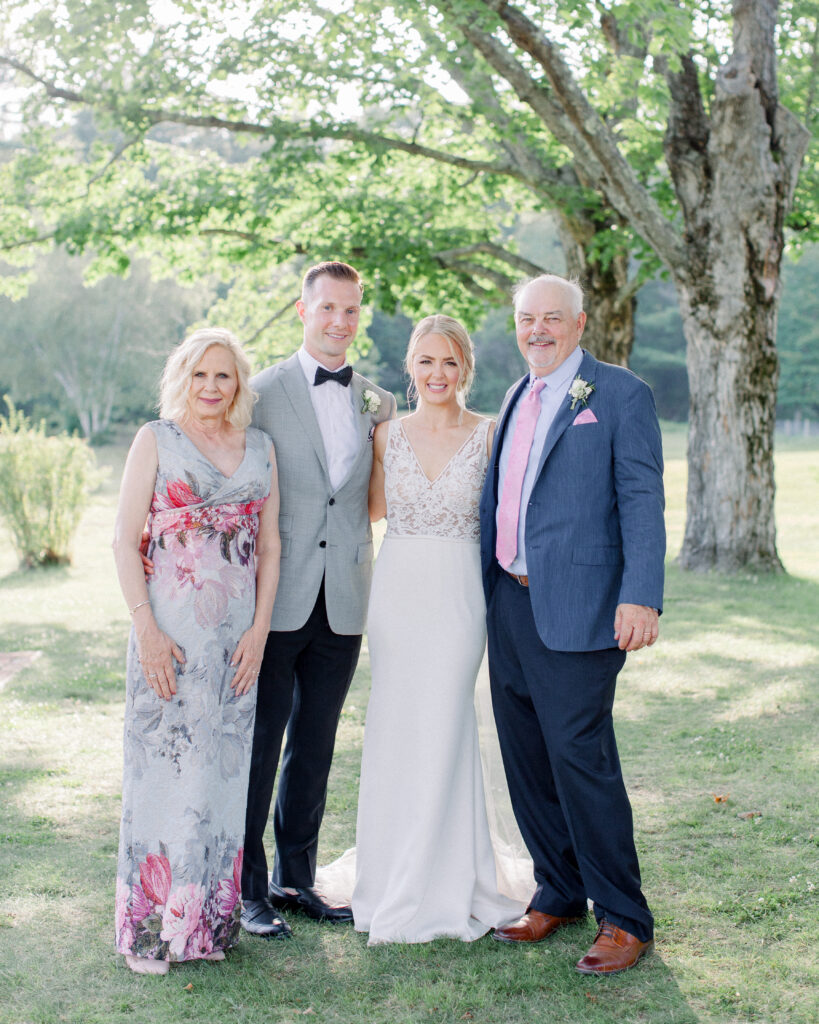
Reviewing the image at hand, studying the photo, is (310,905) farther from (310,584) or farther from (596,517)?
(596,517)

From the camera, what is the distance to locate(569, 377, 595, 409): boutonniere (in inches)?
146

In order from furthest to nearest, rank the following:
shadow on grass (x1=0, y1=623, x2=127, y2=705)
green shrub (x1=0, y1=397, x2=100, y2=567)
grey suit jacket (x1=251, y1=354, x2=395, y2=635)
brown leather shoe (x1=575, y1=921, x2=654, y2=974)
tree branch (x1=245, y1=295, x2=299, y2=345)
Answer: tree branch (x1=245, y1=295, x2=299, y2=345) → green shrub (x1=0, y1=397, x2=100, y2=567) → shadow on grass (x1=0, y1=623, x2=127, y2=705) → grey suit jacket (x1=251, y1=354, x2=395, y2=635) → brown leather shoe (x1=575, y1=921, x2=654, y2=974)

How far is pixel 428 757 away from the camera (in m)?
4.02

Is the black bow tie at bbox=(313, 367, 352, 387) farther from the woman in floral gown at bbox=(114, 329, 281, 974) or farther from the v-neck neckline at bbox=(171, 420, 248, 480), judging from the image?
the v-neck neckline at bbox=(171, 420, 248, 480)

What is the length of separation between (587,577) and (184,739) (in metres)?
1.51

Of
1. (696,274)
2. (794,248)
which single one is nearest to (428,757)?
(696,274)

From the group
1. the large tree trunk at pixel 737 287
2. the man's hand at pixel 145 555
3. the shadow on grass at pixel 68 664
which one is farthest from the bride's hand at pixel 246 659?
the large tree trunk at pixel 737 287

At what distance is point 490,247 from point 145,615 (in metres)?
11.9

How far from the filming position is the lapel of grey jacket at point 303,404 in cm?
405

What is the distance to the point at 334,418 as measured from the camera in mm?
4188

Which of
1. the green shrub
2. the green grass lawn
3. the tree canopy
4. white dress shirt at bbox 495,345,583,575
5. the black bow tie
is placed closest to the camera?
the green grass lawn

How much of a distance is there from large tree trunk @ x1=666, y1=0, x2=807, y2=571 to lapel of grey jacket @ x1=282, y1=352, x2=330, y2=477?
866 centimetres

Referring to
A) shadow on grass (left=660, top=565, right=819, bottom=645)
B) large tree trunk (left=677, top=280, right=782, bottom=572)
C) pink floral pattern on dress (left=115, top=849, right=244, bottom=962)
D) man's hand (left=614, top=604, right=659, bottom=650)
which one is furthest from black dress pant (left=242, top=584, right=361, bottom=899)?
large tree trunk (left=677, top=280, right=782, bottom=572)

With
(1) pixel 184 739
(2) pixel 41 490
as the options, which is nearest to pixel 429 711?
(1) pixel 184 739
